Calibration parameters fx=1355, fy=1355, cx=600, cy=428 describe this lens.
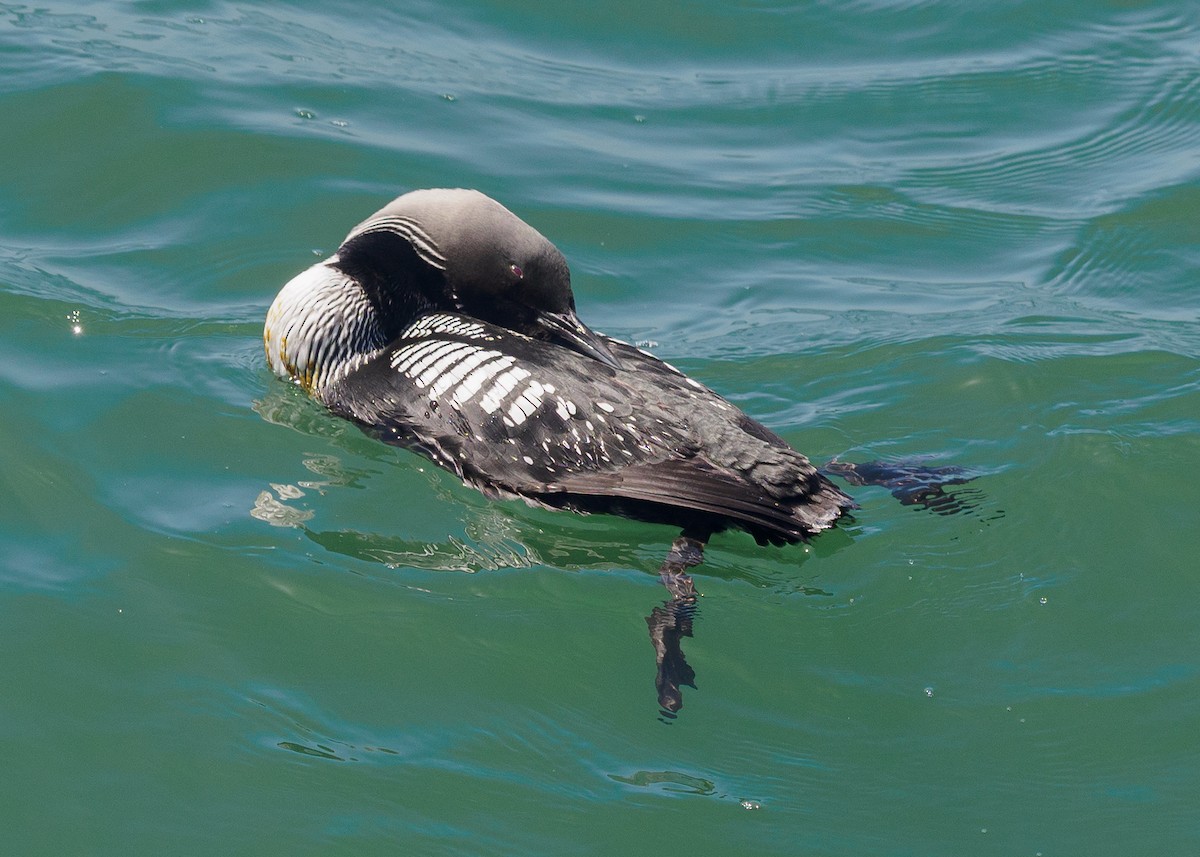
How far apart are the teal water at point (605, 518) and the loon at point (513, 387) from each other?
0.16m

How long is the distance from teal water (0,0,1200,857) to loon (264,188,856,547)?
0.51 feet

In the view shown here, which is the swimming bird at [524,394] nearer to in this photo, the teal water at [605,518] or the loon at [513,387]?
the loon at [513,387]

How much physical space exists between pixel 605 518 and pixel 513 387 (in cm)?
50

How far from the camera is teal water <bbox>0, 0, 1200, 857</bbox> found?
329cm

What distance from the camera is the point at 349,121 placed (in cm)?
709

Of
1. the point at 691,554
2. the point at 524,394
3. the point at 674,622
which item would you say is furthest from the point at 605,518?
the point at 674,622

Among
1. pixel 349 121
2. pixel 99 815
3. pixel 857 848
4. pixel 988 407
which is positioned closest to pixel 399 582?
pixel 99 815

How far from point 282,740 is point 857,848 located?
Answer: 4.64 feet

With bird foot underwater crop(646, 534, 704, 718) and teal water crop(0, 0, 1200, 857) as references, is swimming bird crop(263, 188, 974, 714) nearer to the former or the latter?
bird foot underwater crop(646, 534, 704, 718)

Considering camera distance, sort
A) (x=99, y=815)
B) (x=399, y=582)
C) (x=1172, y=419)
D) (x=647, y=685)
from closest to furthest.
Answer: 1. (x=99, y=815)
2. (x=647, y=685)
3. (x=399, y=582)
4. (x=1172, y=419)

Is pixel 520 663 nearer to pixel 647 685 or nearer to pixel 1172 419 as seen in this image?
pixel 647 685

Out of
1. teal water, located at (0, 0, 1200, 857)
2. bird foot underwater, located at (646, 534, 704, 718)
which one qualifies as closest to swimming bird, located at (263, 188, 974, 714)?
bird foot underwater, located at (646, 534, 704, 718)

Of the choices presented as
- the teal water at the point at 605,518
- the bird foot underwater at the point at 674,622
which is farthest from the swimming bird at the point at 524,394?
the teal water at the point at 605,518

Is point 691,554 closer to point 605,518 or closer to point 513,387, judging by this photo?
point 605,518
